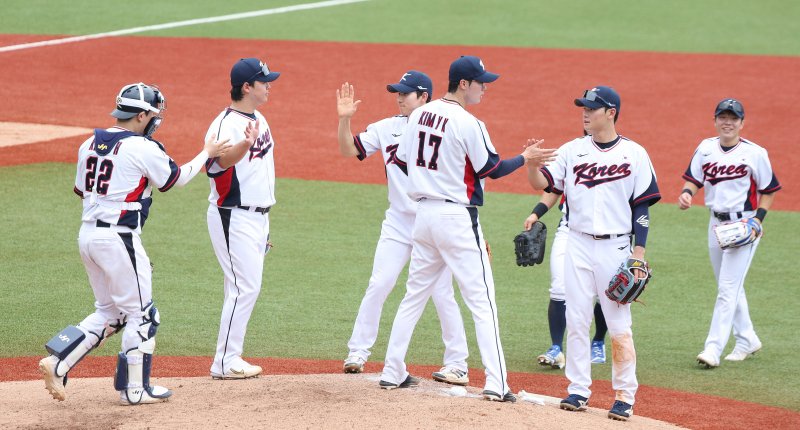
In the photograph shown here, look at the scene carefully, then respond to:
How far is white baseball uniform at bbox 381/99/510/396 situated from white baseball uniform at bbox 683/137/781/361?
2682mm

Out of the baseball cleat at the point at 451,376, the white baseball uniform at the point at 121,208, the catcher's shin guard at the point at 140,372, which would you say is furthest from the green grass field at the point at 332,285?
the white baseball uniform at the point at 121,208

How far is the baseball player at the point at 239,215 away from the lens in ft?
22.2

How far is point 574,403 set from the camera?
6.39 m

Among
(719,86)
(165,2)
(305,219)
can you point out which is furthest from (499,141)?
(165,2)

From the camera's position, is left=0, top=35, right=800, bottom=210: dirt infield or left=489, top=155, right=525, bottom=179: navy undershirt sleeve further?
left=0, top=35, right=800, bottom=210: dirt infield

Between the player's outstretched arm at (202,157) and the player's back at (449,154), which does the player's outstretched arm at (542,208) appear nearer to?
the player's back at (449,154)

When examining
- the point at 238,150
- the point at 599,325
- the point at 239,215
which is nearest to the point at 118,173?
the point at 238,150

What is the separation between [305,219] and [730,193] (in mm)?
5587

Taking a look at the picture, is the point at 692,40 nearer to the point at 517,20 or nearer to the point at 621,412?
the point at 517,20

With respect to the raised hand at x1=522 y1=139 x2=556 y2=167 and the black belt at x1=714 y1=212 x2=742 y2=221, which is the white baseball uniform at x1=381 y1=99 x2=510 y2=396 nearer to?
the raised hand at x1=522 y1=139 x2=556 y2=167

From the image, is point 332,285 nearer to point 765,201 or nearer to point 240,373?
point 240,373

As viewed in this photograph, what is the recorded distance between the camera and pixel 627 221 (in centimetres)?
639

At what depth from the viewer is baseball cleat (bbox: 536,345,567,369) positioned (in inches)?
319

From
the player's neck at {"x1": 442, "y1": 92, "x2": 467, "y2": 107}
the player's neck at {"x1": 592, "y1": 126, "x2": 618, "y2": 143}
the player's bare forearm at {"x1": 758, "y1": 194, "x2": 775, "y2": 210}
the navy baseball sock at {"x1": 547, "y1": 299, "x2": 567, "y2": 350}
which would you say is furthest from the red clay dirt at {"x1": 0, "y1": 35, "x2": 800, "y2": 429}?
the player's neck at {"x1": 442, "y1": 92, "x2": 467, "y2": 107}
